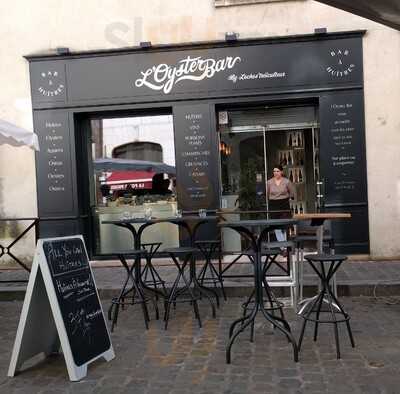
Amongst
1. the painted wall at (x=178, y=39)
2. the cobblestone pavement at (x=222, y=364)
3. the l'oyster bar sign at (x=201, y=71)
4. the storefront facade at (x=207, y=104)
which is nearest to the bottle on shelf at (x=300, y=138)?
the storefront facade at (x=207, y=104)

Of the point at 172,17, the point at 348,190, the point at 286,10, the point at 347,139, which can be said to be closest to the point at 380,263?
the point at 348,190

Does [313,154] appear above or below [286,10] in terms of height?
below

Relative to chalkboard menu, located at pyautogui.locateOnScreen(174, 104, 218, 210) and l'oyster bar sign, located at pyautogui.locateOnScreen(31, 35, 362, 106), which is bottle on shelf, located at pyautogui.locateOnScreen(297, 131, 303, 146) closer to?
l'oyster bar sign, located at pyautogui.locateOnScreen(31, 35, 362, 106)

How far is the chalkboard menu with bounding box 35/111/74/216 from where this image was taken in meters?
9.47

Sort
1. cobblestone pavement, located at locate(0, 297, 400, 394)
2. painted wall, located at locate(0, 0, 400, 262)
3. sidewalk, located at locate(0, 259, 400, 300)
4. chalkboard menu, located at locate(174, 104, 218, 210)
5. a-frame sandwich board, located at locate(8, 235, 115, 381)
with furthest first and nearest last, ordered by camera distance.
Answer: chalkboard menu, located at locate(174, 104, 218, 210)
painted wall, located at locate(0, 0, 400, 262)
sidewalk, located at locate(0, 259, 400, 300)
a-frame sandwich board, located at locate(8, 235, 115, 381)
cobblestone pavement, located at locate(0, 297, 400, 394)

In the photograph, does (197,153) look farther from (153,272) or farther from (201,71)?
(153,272)

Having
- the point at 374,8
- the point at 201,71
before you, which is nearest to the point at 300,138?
the point at 201,71

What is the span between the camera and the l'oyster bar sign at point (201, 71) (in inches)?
351

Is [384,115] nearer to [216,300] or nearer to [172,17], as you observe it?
[172,17]

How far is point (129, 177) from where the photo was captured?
9805 millimetres

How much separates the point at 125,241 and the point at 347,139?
4.34 meters

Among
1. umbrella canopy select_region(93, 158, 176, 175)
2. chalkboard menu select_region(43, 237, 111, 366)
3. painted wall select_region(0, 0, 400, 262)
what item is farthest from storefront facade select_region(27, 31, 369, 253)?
chalkboard menu select_region(43, 237, 111, 366)

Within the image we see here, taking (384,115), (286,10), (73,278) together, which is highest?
(286,10)

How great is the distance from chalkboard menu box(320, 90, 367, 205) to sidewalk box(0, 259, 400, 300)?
1189mm
